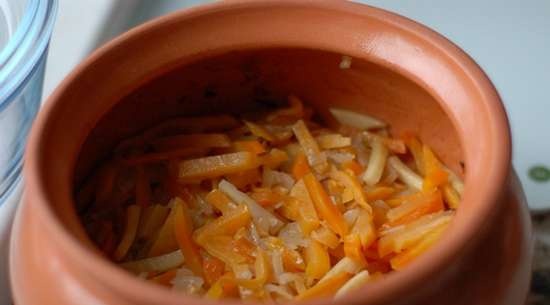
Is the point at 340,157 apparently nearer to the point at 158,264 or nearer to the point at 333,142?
the point at 333,142

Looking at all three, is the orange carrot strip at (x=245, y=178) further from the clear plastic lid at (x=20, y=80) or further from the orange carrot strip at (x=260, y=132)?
the clear plastic lid at (x=20, y=80)

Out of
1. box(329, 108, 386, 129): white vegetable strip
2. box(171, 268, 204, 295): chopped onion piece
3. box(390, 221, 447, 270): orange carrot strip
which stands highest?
box(329, 108, 386, 129): white vegetable strip

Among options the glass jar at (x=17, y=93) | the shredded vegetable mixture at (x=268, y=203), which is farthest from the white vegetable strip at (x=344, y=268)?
the glass jar at (x=17, y=93)

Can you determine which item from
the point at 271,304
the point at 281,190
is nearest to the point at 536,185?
the point at 281,190

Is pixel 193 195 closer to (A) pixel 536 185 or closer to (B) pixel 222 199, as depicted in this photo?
(B) pixel 222 199

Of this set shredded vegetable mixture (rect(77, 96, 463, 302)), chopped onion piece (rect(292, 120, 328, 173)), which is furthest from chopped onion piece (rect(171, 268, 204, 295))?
chopped onion piece (rect(292, 120, 328, 173))

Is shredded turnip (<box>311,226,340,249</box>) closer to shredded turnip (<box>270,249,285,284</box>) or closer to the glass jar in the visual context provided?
shredded turnip (<box>270,249,285,284</box>)
